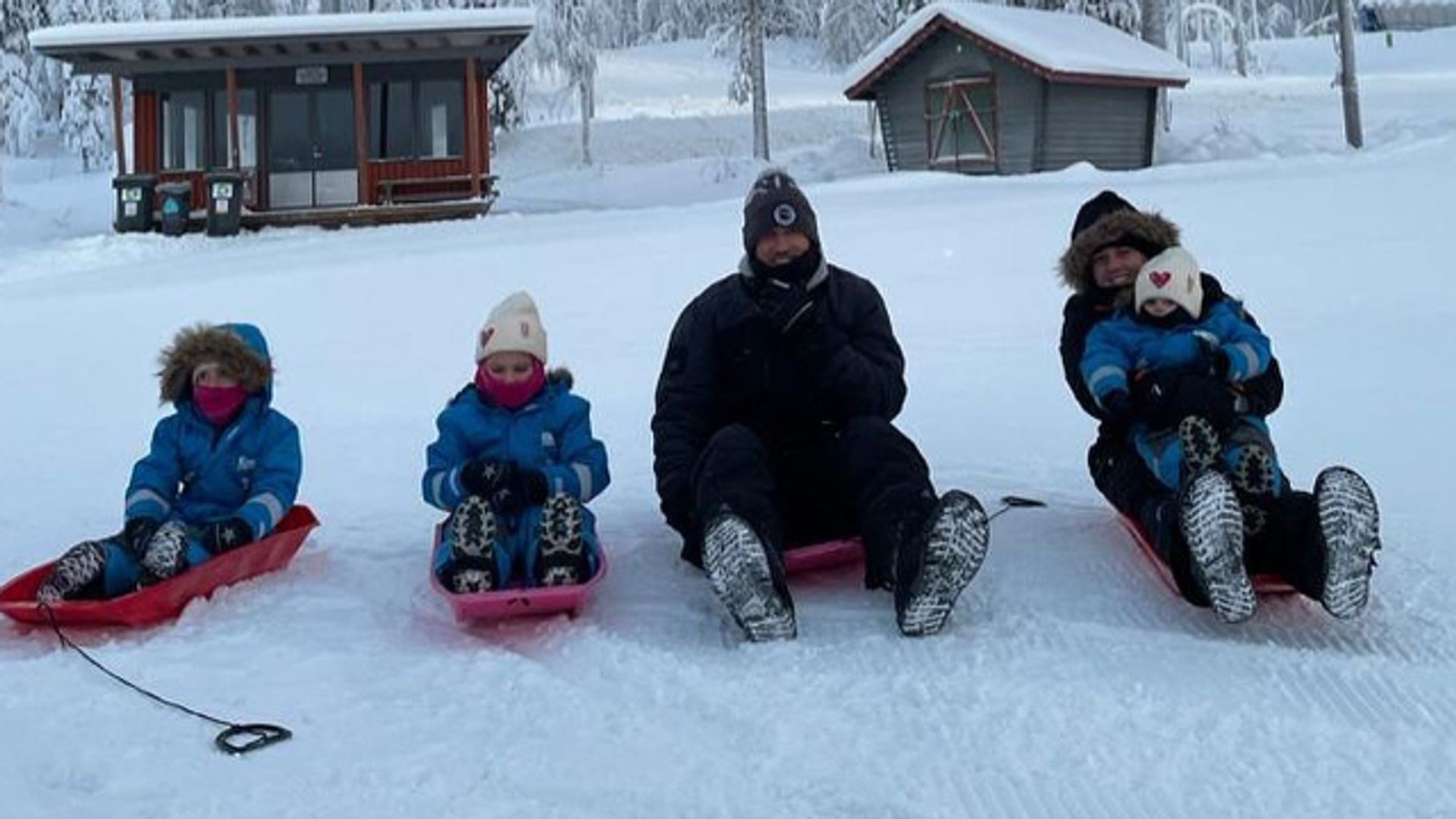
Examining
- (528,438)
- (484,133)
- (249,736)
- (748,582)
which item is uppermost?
(484,133)

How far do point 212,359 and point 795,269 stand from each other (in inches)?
69.0

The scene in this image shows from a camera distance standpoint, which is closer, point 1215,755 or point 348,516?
point 1215,755

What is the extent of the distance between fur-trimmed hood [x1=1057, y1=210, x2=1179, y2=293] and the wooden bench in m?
15.4

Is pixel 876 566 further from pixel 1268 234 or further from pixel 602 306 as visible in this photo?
pixel 1268 234

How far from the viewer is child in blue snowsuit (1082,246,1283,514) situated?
3.50m

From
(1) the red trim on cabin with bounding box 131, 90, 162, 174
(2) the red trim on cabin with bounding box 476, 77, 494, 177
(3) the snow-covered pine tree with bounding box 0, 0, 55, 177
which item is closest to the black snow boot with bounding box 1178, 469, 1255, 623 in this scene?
(2) the red trim on cabin with bounding box 476, 77, 494, 177

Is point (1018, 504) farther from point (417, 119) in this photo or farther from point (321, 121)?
point (321, 121)

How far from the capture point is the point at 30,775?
2594 millimetres

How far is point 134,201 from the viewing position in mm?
17016

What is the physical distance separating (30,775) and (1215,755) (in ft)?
7.44

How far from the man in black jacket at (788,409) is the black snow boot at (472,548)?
56 cm

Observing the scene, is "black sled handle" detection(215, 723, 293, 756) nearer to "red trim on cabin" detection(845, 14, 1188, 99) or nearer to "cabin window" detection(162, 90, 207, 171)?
"cabin window" detection(162, 90, 207, 171)

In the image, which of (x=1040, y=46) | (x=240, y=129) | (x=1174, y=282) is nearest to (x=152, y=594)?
(x=1174, y=282)

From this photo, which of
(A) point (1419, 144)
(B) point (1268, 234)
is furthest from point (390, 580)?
(A) point (1419, 144)
